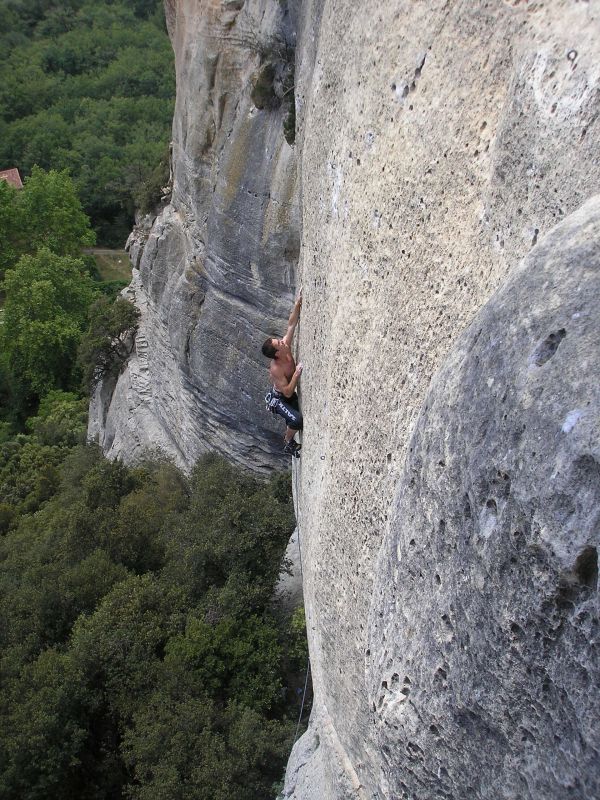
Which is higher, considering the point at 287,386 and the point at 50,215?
the point at 287,386

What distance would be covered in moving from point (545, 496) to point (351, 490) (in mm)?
3513

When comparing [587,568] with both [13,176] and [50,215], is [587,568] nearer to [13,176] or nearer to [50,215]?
[50,215]

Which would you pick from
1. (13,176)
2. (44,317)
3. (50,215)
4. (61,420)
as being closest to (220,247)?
(61,420)

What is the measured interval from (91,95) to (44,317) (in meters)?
29.5

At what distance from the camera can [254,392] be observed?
16484 millimetres

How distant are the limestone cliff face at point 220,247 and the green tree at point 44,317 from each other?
11.3 meters

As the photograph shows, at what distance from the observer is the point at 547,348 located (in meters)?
3.43

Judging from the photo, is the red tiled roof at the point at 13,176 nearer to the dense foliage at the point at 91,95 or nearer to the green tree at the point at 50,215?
the dense foliage at the point at 91,95

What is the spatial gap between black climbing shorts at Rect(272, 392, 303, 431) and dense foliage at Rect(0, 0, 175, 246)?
34934 mm

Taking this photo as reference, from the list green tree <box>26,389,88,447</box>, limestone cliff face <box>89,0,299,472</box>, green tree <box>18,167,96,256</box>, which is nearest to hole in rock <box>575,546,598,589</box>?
limestone cliff face <box>89,0,299,472</box>

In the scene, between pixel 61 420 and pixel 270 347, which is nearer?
pixel 270 347

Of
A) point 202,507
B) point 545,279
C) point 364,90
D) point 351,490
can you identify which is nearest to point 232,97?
point 202,507

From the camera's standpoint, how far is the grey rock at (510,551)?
3.25m

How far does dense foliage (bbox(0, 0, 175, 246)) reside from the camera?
151ft
